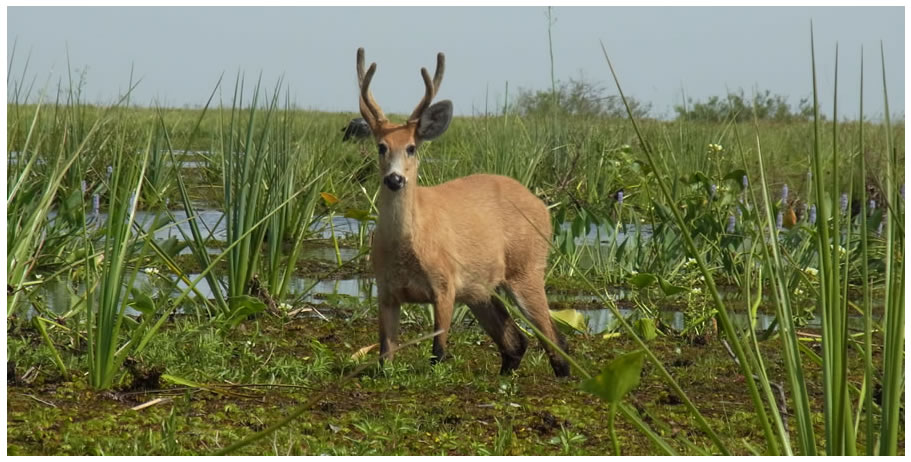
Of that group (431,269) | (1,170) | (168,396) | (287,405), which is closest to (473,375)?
(431,269)

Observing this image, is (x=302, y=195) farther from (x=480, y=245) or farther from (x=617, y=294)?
(x=480, y=245)

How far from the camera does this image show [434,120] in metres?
5.39

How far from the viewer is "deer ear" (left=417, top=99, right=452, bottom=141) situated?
5.36 metres

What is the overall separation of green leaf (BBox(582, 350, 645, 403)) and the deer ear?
3068 millimetres

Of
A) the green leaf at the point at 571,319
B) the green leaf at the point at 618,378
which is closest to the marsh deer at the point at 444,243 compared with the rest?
the green leaf at the point at 571,319

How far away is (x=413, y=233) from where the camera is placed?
5242 millimetres

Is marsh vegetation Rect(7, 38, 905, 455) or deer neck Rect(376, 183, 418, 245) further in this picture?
deer neck Rect(376, 183, 418, 245)

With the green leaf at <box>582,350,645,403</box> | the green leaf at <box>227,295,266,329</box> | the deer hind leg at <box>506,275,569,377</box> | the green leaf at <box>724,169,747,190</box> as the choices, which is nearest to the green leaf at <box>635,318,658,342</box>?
the deer hind leg at <box>506,275,569,377</box>

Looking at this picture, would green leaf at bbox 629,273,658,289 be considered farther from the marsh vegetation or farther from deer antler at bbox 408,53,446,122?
deer antler at bbox 408,53,446,122

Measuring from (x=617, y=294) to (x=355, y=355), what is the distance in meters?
2.81

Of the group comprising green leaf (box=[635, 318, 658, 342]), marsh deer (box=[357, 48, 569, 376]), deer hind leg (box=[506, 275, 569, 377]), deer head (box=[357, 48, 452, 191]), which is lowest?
green leaf (box=[635, 318, 658, 342])

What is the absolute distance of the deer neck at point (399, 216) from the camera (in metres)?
5.21

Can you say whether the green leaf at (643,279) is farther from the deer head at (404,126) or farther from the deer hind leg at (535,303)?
the deer head at (404,126)

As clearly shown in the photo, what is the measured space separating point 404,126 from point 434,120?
174 mm
